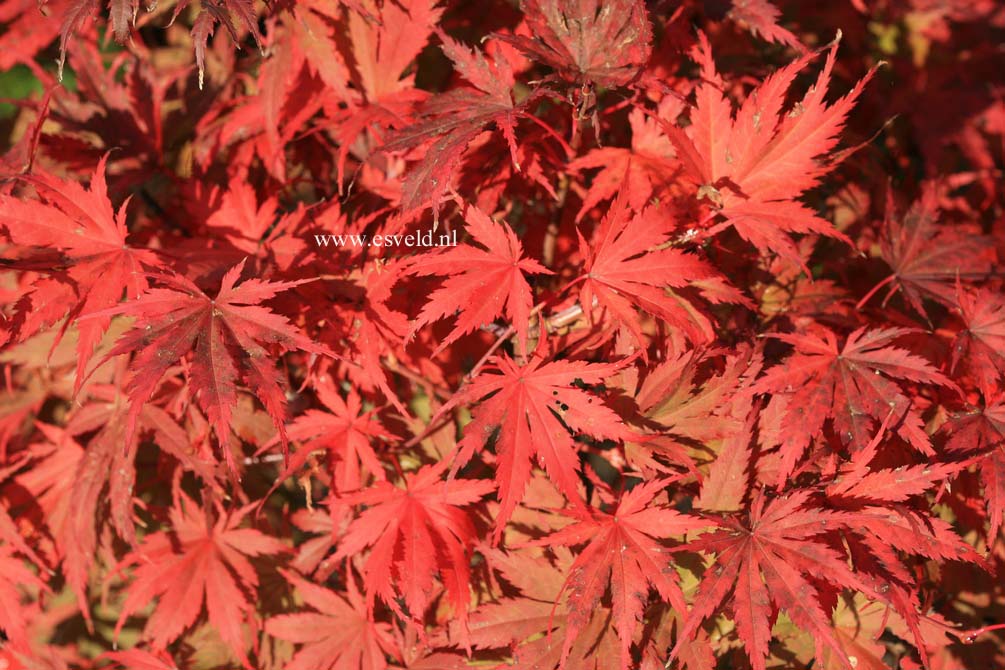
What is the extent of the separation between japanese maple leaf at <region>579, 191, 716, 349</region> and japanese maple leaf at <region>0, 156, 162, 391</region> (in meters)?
0.72

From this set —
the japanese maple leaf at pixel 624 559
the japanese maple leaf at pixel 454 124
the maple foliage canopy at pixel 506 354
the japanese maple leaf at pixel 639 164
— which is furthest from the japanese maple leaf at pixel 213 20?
the japanese maple leaf at pixel 624 559

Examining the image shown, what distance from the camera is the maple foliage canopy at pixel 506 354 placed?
108 centimetres

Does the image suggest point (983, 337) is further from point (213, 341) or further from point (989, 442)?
point (213, 341)

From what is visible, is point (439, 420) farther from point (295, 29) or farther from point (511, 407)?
point (295, 29)

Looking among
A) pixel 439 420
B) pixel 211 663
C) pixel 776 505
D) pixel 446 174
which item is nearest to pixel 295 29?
pixel 446 174

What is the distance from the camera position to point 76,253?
1.18 m

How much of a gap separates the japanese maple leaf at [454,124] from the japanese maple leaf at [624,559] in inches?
21.7

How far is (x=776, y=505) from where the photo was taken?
1.07m

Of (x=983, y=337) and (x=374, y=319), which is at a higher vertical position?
(x=374, y=319)

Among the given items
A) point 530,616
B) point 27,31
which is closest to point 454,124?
point 530,616

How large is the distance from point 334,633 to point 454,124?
0.98 metres

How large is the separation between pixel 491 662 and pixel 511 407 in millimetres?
554

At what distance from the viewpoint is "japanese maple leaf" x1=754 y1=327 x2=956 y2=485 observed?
1103 mm

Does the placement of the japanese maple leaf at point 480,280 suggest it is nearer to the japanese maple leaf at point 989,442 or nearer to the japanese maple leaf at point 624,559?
the japanese maple leaf at point 624,559
